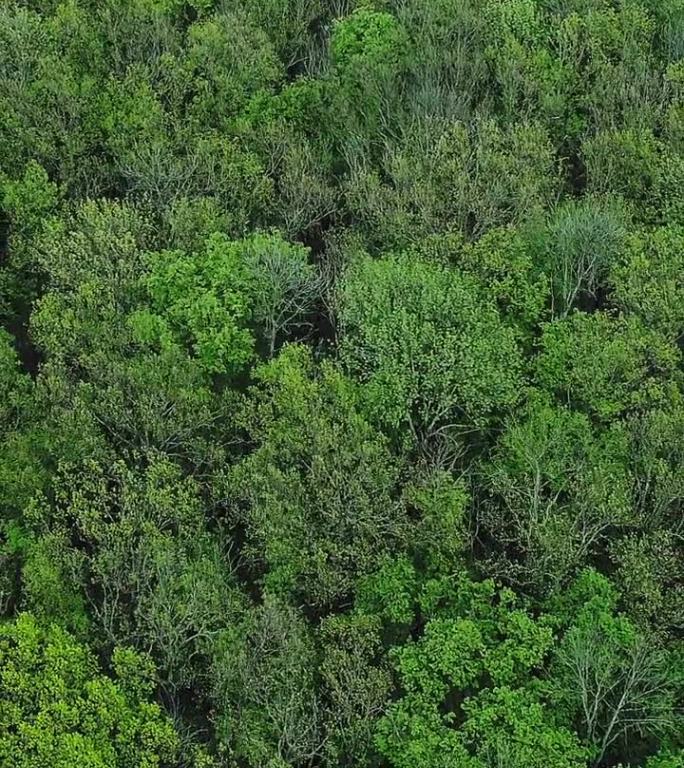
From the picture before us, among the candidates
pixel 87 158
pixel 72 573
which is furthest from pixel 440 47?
pixel 72 573

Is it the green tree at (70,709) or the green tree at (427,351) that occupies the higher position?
the green tree at (427,351)

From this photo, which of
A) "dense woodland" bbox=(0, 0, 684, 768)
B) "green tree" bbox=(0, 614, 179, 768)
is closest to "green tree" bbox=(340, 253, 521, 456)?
"dense woodland" bbox=(0, 0, 684, 768)

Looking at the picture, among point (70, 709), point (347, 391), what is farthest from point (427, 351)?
point (70, 709)

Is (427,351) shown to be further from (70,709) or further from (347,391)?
(70,709)

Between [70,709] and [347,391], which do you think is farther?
[347,391]

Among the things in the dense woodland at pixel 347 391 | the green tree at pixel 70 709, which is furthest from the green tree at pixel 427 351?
the green tree at pixel 70 709

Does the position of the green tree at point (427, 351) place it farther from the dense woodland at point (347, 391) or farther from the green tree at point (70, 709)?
the green tree at point (70, 709)

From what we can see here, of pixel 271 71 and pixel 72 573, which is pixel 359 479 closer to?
pixel 72 573

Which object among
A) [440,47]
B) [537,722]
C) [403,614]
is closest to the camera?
[537,722]

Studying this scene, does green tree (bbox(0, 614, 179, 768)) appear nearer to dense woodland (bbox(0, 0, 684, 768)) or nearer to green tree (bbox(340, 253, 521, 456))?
dense woodland (bbox(0, 0, 684, 768))
